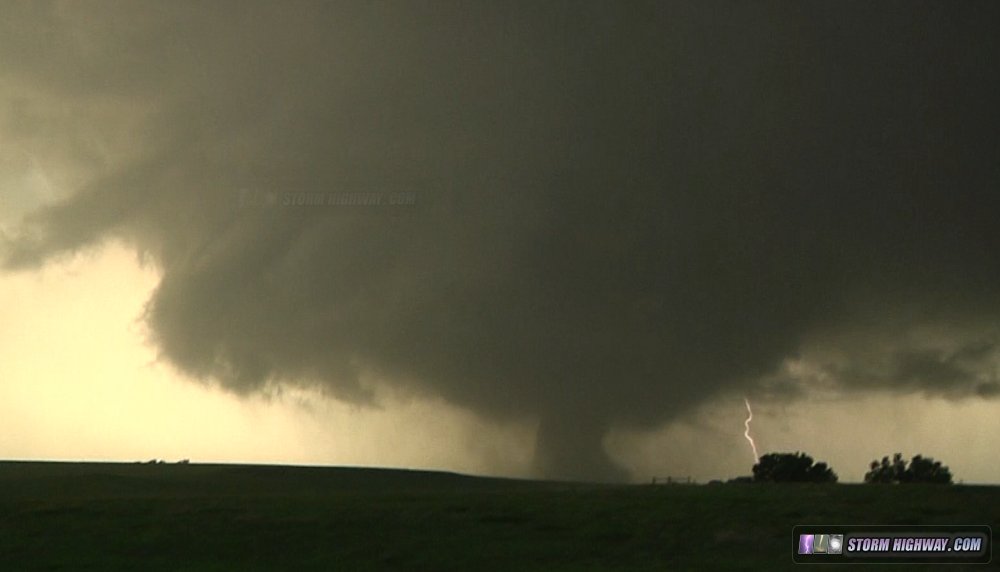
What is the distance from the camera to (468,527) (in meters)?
44.4

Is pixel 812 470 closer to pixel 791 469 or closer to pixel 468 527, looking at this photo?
pixel 791 469

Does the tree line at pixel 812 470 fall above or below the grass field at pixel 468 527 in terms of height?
above

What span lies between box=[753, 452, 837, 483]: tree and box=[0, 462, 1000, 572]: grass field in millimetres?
66264

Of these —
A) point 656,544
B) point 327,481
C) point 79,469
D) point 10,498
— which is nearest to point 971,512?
point 656,544

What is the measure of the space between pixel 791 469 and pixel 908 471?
14862 millimetres

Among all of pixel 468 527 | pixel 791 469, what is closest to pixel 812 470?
pixel 791 469

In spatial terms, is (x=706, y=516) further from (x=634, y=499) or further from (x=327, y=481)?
(x=327, y=481)

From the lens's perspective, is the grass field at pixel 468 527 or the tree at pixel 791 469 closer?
the grass field at pixel 468 527

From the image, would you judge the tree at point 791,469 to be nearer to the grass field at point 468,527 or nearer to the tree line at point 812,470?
the tree line at point 812,470

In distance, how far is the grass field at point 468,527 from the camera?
38.5 m

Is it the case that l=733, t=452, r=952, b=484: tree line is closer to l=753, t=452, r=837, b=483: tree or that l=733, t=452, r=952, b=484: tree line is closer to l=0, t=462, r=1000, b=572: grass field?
l=753, t=452, r=837, b=483: tree

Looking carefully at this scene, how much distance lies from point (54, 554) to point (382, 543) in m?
12.1

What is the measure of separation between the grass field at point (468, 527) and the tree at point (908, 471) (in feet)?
243

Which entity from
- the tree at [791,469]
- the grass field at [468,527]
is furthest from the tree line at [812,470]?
the grass field at [468,527]
